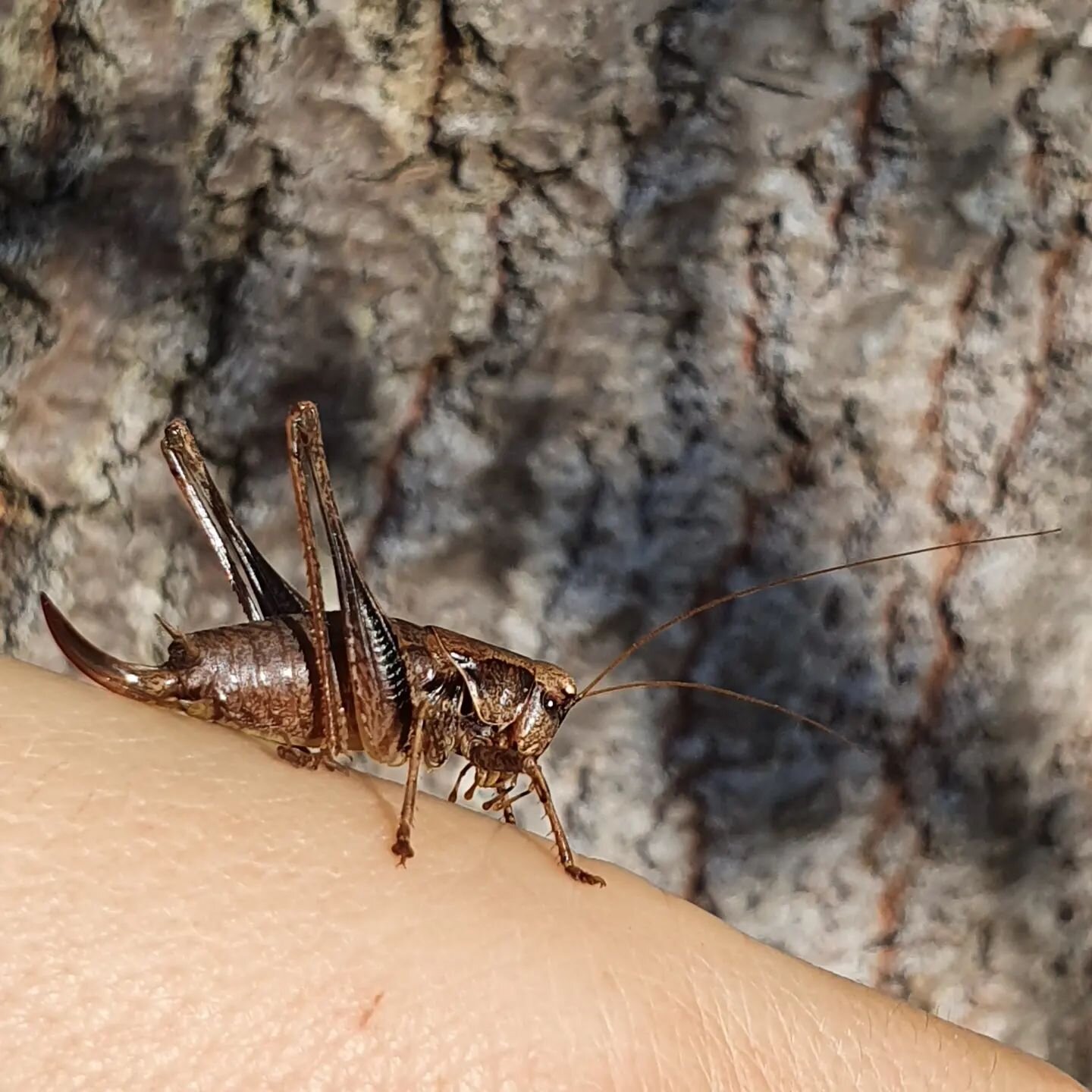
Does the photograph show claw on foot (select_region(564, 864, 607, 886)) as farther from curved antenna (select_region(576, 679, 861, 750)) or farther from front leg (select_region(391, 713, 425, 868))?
curved antenna (select_region(576, 679, 861, 750))

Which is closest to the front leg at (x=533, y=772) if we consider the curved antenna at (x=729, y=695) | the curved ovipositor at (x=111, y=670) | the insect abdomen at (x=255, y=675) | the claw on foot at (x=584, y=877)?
the claw on foot at (x=584, y=877)

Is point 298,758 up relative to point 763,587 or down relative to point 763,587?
down

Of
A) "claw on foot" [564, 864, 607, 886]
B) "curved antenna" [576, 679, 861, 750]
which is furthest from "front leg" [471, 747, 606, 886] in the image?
"curved antenna" [576, 679, 861, 750]

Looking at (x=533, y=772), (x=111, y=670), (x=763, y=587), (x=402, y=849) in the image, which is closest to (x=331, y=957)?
(x=402, y=849)

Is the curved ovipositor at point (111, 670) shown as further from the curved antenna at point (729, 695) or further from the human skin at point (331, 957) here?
the curved antenna at point (729, 695)

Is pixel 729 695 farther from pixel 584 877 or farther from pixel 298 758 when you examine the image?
pixel 298 758

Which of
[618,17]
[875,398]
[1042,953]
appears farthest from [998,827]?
[618,17]
